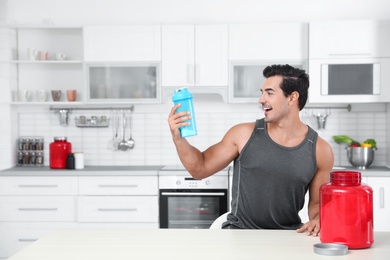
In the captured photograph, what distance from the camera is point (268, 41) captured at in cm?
484

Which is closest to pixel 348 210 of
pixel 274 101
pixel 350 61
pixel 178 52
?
pixel 274 101

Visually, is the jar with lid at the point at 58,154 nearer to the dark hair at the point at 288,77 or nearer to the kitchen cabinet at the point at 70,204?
the kitchen cabinet at the point at 70,204

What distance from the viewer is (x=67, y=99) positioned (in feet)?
17.1

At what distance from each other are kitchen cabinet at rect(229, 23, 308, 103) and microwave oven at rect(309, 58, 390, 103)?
169mm

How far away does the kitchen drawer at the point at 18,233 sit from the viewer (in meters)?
4.81

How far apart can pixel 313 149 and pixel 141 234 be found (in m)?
0.91

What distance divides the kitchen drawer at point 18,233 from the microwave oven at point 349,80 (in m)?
2.29

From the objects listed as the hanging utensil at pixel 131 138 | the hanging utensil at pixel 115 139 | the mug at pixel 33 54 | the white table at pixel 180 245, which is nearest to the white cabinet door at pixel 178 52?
the hanging utensil at pixel 131 138

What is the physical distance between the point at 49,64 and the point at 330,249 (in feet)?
12.6

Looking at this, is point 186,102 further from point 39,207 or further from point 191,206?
point 39,207

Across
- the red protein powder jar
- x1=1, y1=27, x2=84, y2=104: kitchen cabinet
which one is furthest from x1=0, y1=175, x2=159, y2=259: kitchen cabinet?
the red protein powder jar

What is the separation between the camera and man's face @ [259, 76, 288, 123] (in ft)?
9.05

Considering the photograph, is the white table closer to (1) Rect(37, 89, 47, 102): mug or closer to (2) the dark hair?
(2) the dark hair

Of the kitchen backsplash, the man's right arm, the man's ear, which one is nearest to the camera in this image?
the man's right arm
